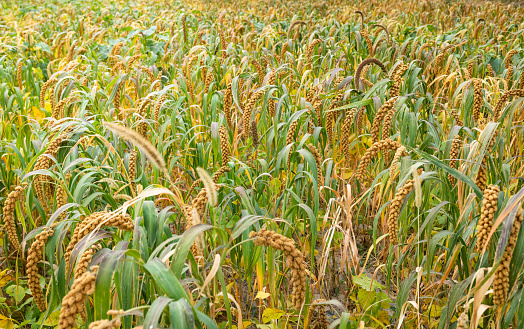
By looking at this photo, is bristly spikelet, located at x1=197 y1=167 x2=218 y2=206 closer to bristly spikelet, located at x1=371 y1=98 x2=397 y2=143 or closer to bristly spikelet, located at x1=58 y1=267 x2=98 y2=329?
bristly spikelet, located at x1=58 y1=267 x2=98 y2=329

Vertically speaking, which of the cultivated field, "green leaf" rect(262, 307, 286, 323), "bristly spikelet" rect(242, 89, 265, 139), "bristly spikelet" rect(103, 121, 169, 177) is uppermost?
"bristly spikelet" rect(103, 121, 169, 177)

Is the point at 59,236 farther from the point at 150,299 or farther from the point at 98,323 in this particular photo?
the point at 98,323

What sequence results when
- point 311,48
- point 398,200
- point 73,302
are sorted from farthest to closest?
point 311,48
point 398,200
point 73,302

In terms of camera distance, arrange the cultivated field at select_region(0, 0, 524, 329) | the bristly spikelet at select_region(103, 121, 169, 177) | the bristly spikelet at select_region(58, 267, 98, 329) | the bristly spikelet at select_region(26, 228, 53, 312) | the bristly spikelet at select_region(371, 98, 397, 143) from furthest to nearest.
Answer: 1. the bristly spikelet at select_region(371, 98, 397, 143)
2. the bristly spikelet at select_region(26, 228, 53, 312)
3. the cultivated field at select_region(0, 0, 524, 329)
4. the bristly spikelet at select_region(103, 121, 169, 177)
5. the bristly spikelet at select_region(58, 267, 98, 329)

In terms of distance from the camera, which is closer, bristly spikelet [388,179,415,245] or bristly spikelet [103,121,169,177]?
bristly spikelet [103,121,169,177]

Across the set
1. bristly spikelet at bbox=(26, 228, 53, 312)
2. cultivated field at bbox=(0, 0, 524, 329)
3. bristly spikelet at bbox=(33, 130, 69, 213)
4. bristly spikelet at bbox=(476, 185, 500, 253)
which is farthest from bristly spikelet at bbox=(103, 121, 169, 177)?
bristly spikelet at bbox=(476, 185, 500, 253)

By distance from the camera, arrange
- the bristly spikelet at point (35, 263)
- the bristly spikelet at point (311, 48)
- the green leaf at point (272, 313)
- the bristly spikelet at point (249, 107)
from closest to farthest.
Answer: the bristly spikelet at point (35, 263) → the green leaf at point (272, 313) → the bristly spikelet at point (249, 107) → the bristly spikelet at point (311, 48)

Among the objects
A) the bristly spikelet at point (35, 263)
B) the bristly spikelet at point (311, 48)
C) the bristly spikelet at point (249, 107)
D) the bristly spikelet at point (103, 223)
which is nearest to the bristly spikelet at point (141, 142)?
the bristly spikelet at point (103, 223)

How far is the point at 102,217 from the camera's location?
3.59ft

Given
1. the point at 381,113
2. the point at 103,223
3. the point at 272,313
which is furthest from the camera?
the point at 381,113

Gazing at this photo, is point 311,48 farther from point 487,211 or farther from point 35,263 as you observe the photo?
point 35,263

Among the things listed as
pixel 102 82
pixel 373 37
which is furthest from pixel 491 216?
pixel 373 37

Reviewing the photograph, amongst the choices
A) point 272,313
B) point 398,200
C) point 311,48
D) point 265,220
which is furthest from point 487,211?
point 311,48

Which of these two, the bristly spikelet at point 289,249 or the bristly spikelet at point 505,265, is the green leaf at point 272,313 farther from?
the bristly spikelet at point 505,265
